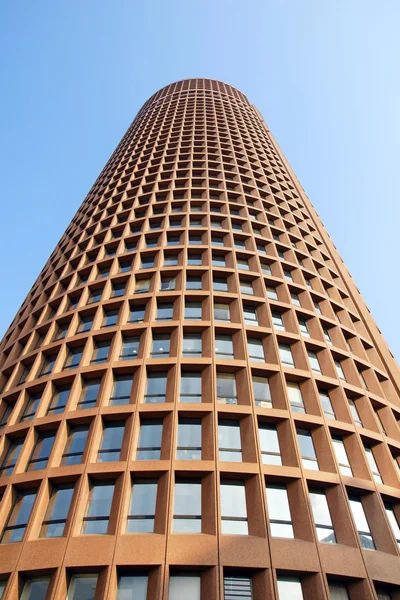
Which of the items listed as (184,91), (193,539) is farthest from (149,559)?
(184,91)

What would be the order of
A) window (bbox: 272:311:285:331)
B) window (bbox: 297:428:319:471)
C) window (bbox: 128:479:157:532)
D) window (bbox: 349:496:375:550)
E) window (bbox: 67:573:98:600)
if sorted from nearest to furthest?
window (bbox: 67:573:98:600) < window (bbox: 128:479:157:532) < window (bbox: 349:496:375:550) < window (bbox: 297:428:319:471) < window (bbox: 272:311:285:331)

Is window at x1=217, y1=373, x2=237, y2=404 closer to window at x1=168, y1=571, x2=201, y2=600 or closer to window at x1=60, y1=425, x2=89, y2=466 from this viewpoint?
window at x1=60, y1=425, x2=89, y2=466

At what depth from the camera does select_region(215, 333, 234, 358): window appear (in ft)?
70.2

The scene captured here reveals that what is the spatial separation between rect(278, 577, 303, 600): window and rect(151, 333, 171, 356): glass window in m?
10.4

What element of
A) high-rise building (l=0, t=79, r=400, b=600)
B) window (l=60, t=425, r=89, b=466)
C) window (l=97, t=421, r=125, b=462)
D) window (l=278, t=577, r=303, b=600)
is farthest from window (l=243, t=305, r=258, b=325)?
window (l=278, t=577, r=303, b=600)

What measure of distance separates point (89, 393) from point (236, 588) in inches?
395

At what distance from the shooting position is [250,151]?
4616 centimetres

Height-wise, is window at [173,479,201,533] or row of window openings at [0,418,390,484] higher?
row of window openings at [0,418,390,484]

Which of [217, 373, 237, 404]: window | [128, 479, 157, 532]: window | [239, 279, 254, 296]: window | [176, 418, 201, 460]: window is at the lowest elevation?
[128, 479, 157, 532]: window

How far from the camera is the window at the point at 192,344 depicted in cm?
2104

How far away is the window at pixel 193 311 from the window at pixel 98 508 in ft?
30.4

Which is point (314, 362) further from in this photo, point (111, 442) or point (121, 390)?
point (111, 442)

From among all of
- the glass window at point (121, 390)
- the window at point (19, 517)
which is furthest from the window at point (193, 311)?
the window at point (19, 517)

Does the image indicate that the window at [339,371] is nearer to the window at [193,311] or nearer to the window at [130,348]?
the window at [193,311]
